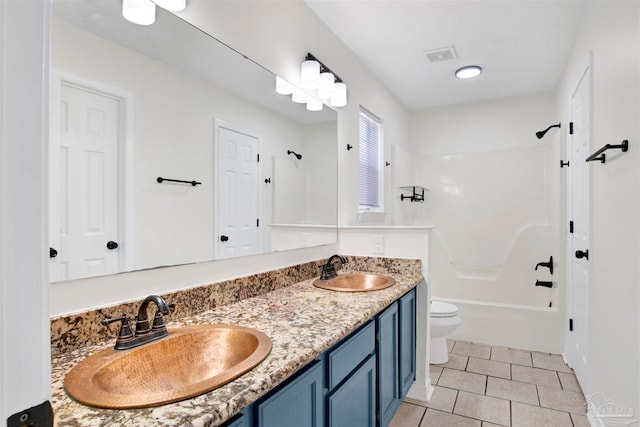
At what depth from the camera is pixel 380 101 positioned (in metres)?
3.27

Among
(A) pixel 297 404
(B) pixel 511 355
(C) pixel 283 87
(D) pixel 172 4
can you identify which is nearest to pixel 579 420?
(B) pixel 511 355

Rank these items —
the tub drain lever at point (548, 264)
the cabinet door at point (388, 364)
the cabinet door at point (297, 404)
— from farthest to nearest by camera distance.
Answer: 1. the tub drain lever at point (548, 264)
2. the cabinet door at point (388, 364)
3. the cabinet door at point (297, 404)

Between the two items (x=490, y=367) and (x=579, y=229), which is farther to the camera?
(x=490, y=367)

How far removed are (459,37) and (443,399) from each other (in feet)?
8.06

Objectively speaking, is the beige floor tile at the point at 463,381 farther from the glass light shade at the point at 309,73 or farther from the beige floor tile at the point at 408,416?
the glass light shade at the point at 309,73

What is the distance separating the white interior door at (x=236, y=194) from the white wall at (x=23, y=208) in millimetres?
1083

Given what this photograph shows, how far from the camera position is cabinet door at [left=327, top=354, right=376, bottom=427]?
1.19 meters

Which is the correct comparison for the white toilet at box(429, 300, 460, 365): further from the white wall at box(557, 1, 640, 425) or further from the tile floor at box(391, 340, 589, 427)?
the white wall at box(557, 1, 640, 425)

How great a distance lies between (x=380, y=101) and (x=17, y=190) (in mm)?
3196

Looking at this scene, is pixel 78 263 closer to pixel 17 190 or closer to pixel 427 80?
pixel 17 190

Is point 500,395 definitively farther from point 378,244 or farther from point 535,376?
point 378,244

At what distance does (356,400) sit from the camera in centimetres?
137

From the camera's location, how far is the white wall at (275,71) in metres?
1.08

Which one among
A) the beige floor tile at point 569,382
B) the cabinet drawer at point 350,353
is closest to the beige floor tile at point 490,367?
the beige floor tile at point 569,382
